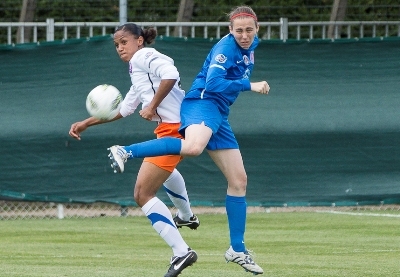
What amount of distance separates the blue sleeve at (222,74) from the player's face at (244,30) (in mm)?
98

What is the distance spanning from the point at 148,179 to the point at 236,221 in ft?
2.37

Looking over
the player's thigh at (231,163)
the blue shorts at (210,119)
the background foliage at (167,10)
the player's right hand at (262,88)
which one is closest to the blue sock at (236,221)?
the player's thigh at (231,163)

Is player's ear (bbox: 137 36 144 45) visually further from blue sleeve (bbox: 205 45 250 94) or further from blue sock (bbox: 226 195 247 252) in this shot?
blue sock (bbox: 226 195 247 252)

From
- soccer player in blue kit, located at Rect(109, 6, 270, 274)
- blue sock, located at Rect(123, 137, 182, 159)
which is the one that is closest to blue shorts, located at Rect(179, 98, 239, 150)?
soccer player in blue kit, located at Rect(109, 6, 270, 274)

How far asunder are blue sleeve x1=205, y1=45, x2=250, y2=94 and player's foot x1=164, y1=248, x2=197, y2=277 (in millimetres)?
1165

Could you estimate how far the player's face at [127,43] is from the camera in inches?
295

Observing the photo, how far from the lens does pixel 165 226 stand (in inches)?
278

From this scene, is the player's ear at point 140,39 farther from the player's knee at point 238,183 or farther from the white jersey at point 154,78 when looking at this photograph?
the player's knee at point 238,183

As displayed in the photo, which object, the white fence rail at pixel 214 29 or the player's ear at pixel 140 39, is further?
the white fence rail at pixel 214 29

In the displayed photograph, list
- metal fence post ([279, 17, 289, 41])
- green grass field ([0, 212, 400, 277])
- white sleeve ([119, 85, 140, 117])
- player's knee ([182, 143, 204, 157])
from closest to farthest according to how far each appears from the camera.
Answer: player's knee ([182, 143, 204, 157])
green grass field ([0, 212, 400, 277])
white sleeve ([119, 85, 140, 117])
metal fence post ([279, 17, 289, 41])

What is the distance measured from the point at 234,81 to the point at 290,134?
5510mm

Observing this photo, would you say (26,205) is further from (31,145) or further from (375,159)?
(375,159)

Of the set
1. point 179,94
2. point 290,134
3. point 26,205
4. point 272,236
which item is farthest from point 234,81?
point 26,205

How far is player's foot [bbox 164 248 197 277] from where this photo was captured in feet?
22.5
